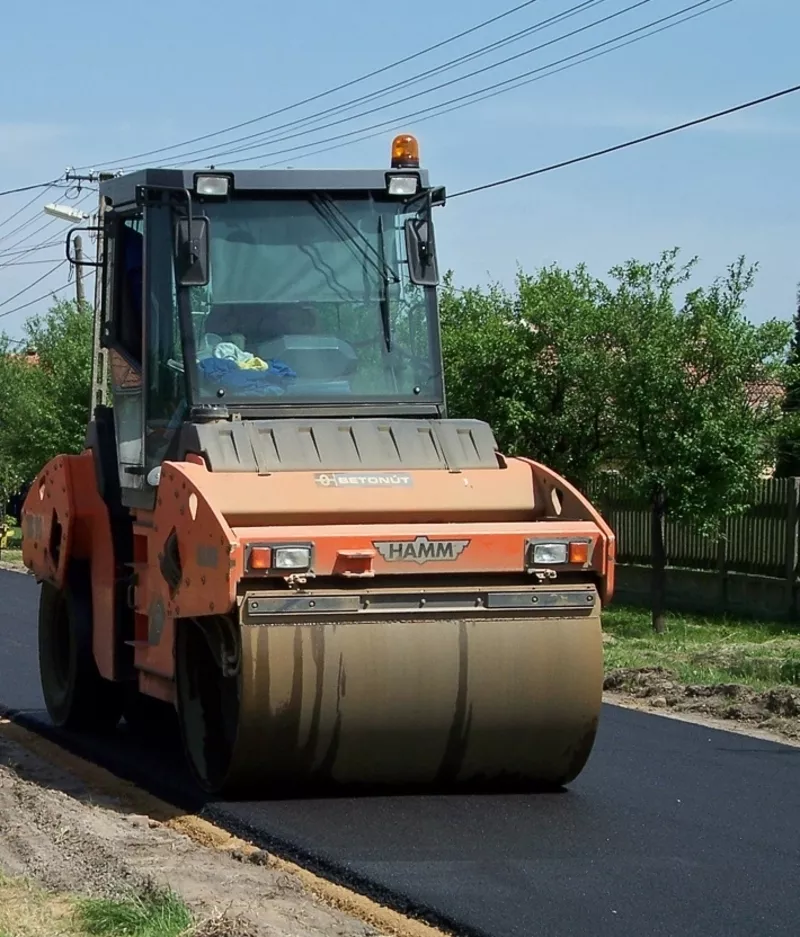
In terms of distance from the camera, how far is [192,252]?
859 cm

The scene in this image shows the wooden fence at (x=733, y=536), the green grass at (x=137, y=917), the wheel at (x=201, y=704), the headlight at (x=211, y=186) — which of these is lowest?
the green grass at (x=137, y=917)

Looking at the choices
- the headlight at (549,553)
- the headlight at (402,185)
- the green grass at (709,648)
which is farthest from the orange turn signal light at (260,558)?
the green grass at (709,648)

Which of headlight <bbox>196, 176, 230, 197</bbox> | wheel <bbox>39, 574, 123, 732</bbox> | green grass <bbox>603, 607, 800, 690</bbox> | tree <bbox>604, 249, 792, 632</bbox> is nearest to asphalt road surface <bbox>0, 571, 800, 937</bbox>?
wheel <bbox>39, 574, 123, 732</bbox>

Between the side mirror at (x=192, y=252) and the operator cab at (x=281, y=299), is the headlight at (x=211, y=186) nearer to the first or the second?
the operator cab at (x=281, y=299)

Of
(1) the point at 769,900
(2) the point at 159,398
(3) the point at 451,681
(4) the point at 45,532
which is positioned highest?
(2) the point at 159,398

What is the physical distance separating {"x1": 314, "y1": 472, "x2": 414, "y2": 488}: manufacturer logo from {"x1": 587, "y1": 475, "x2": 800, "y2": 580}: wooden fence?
12.9 m

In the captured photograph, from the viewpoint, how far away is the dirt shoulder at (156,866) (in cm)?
589

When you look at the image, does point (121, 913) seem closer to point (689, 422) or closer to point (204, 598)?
point (204, 598)

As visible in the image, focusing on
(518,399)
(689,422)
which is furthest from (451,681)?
(518,399)

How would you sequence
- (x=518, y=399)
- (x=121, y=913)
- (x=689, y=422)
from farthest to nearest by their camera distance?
(x=518, y=399) → (x=689, y=422) → (x=121, y=913)

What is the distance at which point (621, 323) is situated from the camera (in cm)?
1983

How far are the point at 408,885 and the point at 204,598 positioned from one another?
1.85 metres

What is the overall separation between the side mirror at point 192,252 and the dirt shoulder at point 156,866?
2.60 m

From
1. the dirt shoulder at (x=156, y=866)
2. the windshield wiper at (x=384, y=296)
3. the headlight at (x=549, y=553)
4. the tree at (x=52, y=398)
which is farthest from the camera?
the tree at (x=52, y=398)
